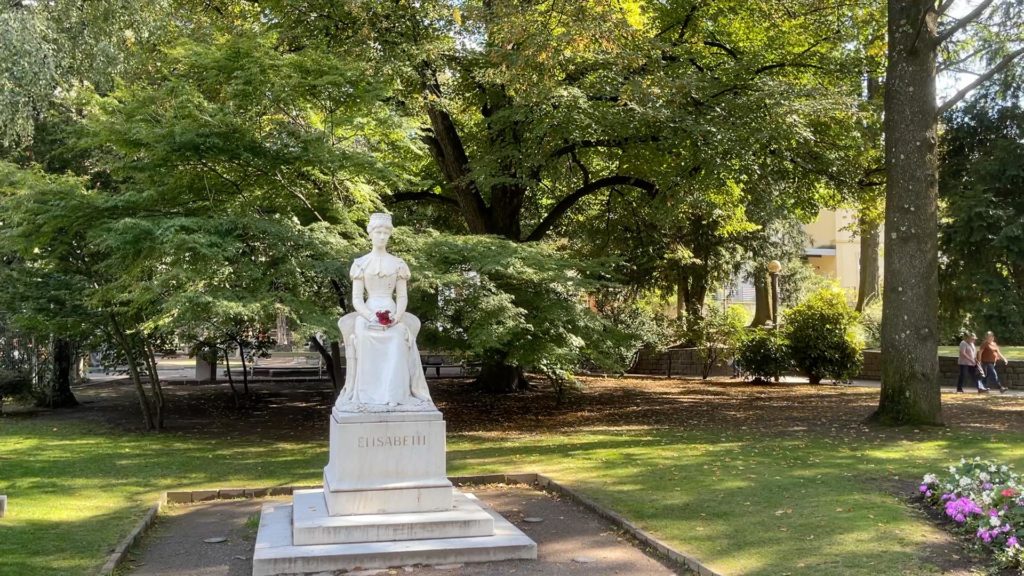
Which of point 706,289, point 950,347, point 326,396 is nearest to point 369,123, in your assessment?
point 326,396

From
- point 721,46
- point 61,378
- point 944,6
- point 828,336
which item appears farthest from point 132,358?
point 828,336

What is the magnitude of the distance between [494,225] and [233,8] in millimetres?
7928

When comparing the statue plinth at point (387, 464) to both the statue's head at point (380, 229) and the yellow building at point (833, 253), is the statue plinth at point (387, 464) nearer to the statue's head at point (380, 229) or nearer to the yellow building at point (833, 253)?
the statue's head at point (380, 229)

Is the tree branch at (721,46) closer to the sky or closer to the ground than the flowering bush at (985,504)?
closer to the sky

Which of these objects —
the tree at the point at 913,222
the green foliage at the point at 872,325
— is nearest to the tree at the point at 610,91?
the tree at the point at 913,222

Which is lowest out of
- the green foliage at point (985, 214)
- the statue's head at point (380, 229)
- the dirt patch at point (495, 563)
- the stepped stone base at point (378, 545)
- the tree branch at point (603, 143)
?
the dirt patch at point (495, 563)

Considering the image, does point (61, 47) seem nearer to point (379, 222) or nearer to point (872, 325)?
point (379, 222)

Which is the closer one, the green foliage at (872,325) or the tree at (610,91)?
the tree at (610,91)

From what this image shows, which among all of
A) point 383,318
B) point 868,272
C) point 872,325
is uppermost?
point 868,272

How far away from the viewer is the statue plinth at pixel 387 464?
8148 millimetres

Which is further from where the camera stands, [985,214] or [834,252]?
[834,252]

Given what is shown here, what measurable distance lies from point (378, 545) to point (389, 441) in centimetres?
104

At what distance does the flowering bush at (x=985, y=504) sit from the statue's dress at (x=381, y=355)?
5.05 meters

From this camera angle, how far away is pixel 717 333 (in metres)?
28.0
